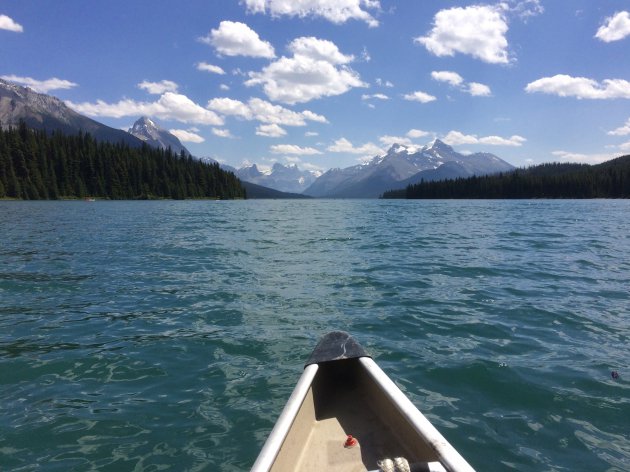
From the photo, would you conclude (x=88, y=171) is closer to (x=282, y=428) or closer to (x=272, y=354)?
(x=272, y=354)

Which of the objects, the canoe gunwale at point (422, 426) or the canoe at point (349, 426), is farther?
the canoe at point (349, 426)

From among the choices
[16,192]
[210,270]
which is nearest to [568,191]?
[210,270]

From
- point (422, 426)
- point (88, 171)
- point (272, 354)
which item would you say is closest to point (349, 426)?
point (422, 426)

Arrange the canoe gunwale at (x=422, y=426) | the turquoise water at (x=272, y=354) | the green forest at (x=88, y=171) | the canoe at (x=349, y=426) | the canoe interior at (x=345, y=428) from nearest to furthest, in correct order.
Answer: the canoe gunwale at (x=422, y=426), the canoe at (x=349, y=426), the canoe interior at (x=345, y=428), the turquoise water at (x=272, y=354), the green forest at (x=88, y=171)

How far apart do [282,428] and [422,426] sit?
1.65 meters

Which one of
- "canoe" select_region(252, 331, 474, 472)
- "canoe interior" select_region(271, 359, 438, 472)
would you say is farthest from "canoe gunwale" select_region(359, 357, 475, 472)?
"canoe interior" select_region(271, 359, 438, 472)

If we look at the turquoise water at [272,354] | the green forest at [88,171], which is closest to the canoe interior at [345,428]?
the turquoise water at [272,354]

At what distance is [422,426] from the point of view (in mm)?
4570

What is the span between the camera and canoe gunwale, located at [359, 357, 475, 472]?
3855 mm

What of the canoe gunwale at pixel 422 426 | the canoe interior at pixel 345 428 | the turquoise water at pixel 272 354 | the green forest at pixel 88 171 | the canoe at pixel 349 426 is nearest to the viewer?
the canoe gunwale at pixel 422 426

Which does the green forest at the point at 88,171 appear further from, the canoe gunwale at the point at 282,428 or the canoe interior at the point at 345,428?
the canoe gunwale at the point at 282,428

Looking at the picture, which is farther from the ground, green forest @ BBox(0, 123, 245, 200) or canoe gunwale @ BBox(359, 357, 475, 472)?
green forest @ BBox(0, 123, 245, 200)

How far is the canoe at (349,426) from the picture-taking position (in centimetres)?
417

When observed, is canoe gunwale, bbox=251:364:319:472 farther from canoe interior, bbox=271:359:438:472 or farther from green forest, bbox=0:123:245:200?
green forest, bbox=0:123:245:200
